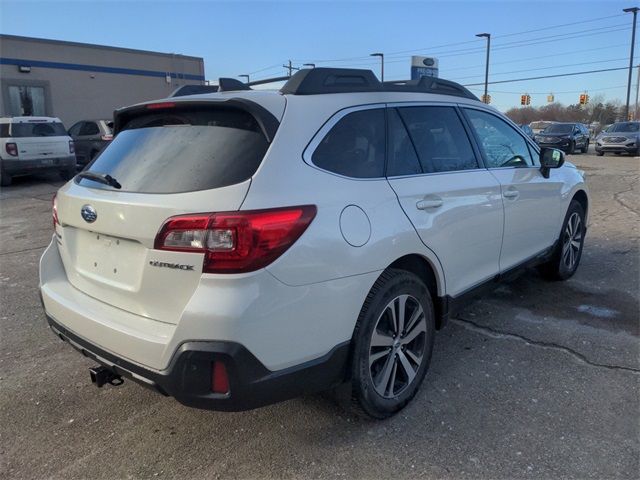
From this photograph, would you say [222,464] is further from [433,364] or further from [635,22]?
[635,22]

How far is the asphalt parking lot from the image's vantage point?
2.56 meters

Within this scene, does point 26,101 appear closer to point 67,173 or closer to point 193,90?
point 67,173

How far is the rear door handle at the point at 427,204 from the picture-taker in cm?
296

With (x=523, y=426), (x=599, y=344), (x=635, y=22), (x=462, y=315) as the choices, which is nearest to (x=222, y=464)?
(x=523, y=426)

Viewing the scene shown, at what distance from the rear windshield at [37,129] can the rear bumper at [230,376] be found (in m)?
13.6

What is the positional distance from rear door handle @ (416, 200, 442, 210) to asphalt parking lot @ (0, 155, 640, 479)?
3.68 ft

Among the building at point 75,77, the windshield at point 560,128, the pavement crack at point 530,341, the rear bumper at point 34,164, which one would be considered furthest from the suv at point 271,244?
the windshield at point 560,128

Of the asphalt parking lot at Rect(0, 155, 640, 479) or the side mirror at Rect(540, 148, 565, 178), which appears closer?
the asphalt parking lot at Rect(0, 155, 640, 479)

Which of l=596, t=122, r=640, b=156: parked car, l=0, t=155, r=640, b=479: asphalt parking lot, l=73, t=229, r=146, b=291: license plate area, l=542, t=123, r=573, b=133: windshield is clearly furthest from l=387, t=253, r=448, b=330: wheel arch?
l=542, t=123, r=573, b=133: windshield

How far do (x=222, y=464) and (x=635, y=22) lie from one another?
4291cm

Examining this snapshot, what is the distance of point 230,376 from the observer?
7.19 feet

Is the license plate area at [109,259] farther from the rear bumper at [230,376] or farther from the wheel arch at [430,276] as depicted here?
the wheel arch at [430,276]

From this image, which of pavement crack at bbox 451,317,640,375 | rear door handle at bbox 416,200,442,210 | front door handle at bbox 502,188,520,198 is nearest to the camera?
rear door handle at bbox 416,200,442,210

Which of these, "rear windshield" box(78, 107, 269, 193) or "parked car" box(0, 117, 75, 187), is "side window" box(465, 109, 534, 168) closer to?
"rear windshield" box(78, 107, 269, 193)
